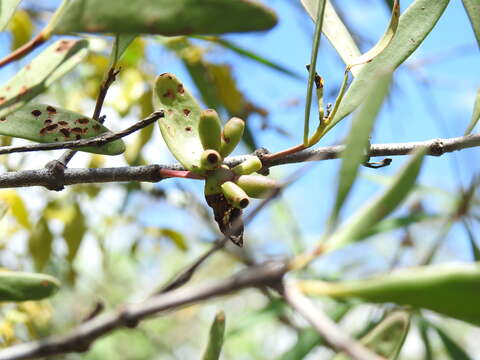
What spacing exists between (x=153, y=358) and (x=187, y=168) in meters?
3.44

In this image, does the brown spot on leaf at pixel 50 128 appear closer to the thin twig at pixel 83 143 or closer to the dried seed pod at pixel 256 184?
the thin twig at pixel 83 143

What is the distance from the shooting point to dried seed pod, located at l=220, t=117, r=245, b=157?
64 cm

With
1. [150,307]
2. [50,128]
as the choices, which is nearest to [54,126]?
[50,128]

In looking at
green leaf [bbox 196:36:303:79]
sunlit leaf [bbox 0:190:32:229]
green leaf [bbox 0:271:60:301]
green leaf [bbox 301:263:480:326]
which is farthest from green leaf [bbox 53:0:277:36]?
sunlit leaf [bbox 0:190:32:229]

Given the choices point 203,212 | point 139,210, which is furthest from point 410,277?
point 139,210

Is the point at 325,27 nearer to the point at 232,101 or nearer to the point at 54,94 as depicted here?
the point at 232,101

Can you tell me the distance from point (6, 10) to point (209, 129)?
0.75ft

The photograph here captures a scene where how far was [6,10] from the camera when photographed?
0.57 m

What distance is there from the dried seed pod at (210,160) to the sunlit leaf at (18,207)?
0.92 m

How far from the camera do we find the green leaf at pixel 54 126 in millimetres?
637

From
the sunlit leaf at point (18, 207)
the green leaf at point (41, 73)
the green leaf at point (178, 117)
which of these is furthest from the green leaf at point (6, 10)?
the sunlit leaf at point (18, 207)

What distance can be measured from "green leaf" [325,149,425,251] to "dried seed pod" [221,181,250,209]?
0.21 m

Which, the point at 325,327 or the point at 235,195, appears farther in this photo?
the point at 235,195

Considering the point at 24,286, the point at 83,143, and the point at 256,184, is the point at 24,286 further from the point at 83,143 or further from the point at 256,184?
the point at 256,184
